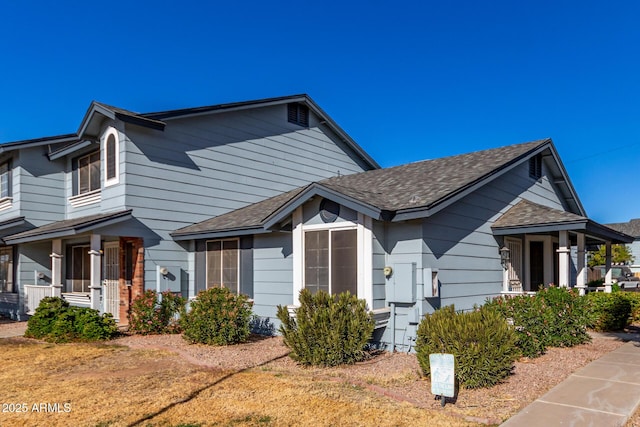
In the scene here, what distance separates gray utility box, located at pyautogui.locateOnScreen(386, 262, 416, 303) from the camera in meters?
9.55

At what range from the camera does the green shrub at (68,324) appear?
39.3ft

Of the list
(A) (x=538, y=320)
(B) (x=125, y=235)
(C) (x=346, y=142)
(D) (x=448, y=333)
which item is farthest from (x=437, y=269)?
(C) (x=346, y=142)

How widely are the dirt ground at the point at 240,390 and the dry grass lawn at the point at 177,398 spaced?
0.01 meters

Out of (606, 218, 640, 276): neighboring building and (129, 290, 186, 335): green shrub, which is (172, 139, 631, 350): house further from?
(606, 218, 640, 276): neighboring building

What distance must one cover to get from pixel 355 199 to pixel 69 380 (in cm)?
591

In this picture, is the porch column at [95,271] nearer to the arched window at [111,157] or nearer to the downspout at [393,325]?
the arched window at [111,157]

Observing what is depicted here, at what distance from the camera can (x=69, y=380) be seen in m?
7.89

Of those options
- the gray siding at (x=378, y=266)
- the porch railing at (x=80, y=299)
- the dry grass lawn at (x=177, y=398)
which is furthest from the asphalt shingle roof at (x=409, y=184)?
the dry grass lawn at (x=177, y=398)

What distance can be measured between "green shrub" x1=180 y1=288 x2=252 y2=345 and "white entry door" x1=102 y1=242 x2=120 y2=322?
177 inches

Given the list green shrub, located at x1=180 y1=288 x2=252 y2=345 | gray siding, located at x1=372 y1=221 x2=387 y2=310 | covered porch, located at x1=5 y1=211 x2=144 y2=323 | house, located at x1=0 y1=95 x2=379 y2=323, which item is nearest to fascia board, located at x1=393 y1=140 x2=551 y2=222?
gray siding, located at x1=372 y1=221 x2=387 y2=310

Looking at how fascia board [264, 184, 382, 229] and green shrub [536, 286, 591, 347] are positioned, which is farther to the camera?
green shrub [536, 286, 591, 347]

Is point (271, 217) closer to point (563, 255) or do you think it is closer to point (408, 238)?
point (408, 238)

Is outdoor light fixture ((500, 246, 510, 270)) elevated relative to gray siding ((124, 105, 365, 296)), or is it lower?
lower

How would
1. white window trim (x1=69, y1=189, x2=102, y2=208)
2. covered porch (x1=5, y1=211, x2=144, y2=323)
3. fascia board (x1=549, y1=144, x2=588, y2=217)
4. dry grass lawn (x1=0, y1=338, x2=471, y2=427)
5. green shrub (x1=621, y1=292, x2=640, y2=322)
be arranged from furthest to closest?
fascia board (x1=549, y1=144, x2=588, y2=217)
white window trim (x1=69, y1=189, x2=102, y2=208)
green shrub (x1=621, y1=292, x2=640, y2=322)
covered porch (x1=5, y1=211, x2=144, y2=323)
dry grass lawn (x1=0, y1=338, x2=471, y2=427)
